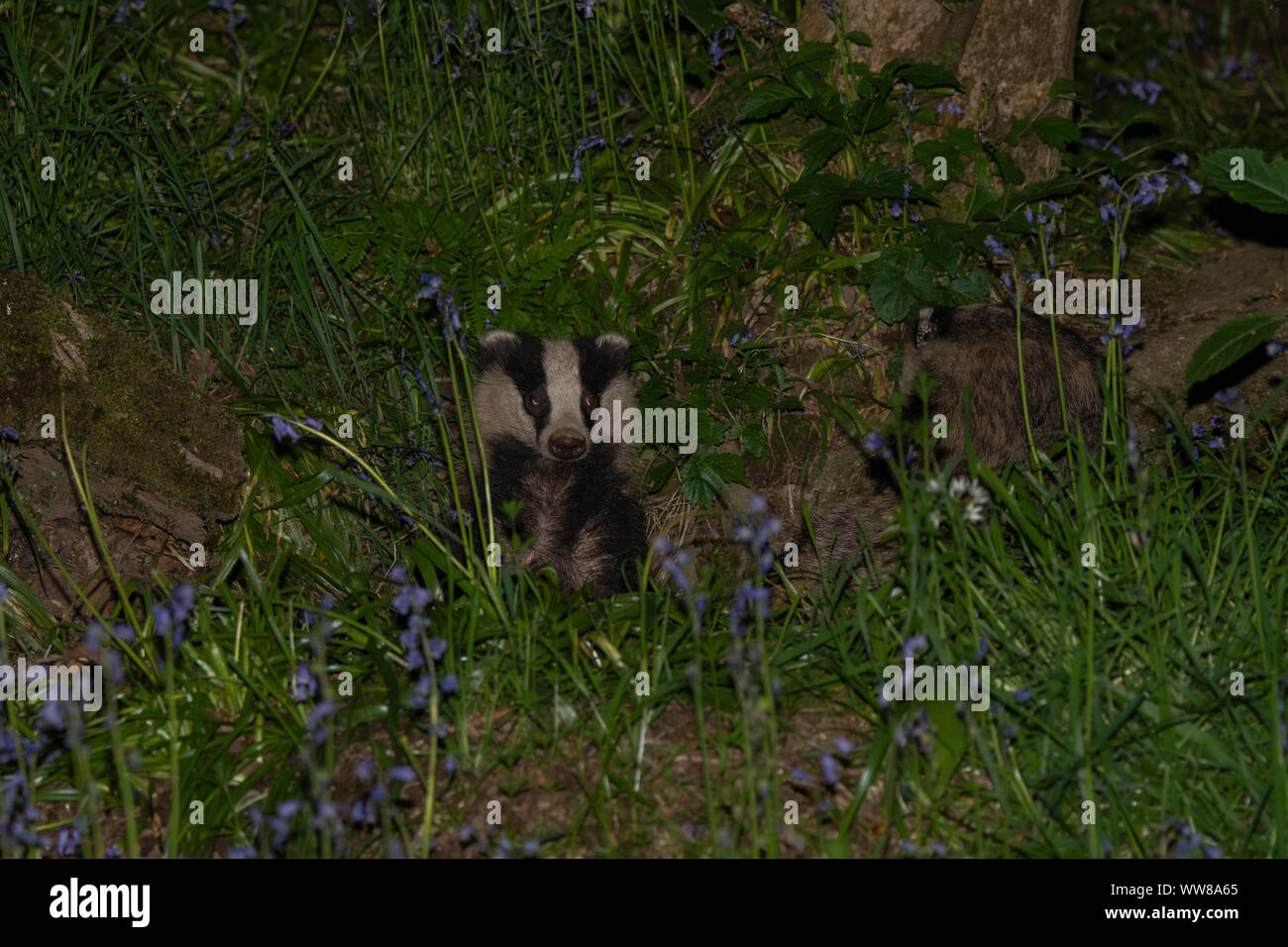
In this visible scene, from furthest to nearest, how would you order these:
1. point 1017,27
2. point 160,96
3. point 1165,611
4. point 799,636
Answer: point 160,96 < point 1017,27 < point 799,636 < point 1165,611

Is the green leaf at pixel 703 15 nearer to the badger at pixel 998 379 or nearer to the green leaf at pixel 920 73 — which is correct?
the green leaf at pixel 920 73

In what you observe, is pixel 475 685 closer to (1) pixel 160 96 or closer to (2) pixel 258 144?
(2) pixel 258 144

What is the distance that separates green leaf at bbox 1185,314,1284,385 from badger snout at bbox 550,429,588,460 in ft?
8.48

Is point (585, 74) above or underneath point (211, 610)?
above

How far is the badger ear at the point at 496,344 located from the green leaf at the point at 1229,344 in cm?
300

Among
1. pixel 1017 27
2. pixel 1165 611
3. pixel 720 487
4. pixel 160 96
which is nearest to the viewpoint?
pixel 1165 611

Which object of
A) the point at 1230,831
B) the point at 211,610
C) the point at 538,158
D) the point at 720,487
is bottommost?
the point at 1230,831

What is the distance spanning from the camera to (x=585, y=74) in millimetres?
7121

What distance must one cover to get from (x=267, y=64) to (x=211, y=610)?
13.9 ft

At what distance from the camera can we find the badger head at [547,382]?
230 inches

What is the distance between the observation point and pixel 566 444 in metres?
5.66

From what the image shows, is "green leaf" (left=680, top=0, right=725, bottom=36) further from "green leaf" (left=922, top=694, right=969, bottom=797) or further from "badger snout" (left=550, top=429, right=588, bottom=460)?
"green leaf" (left=922, top=694, right=969, bottom=797)

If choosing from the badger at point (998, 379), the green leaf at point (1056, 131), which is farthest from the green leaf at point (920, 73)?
the badger at point (998, 379)

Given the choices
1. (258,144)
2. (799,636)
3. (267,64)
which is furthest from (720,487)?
(267,64)
